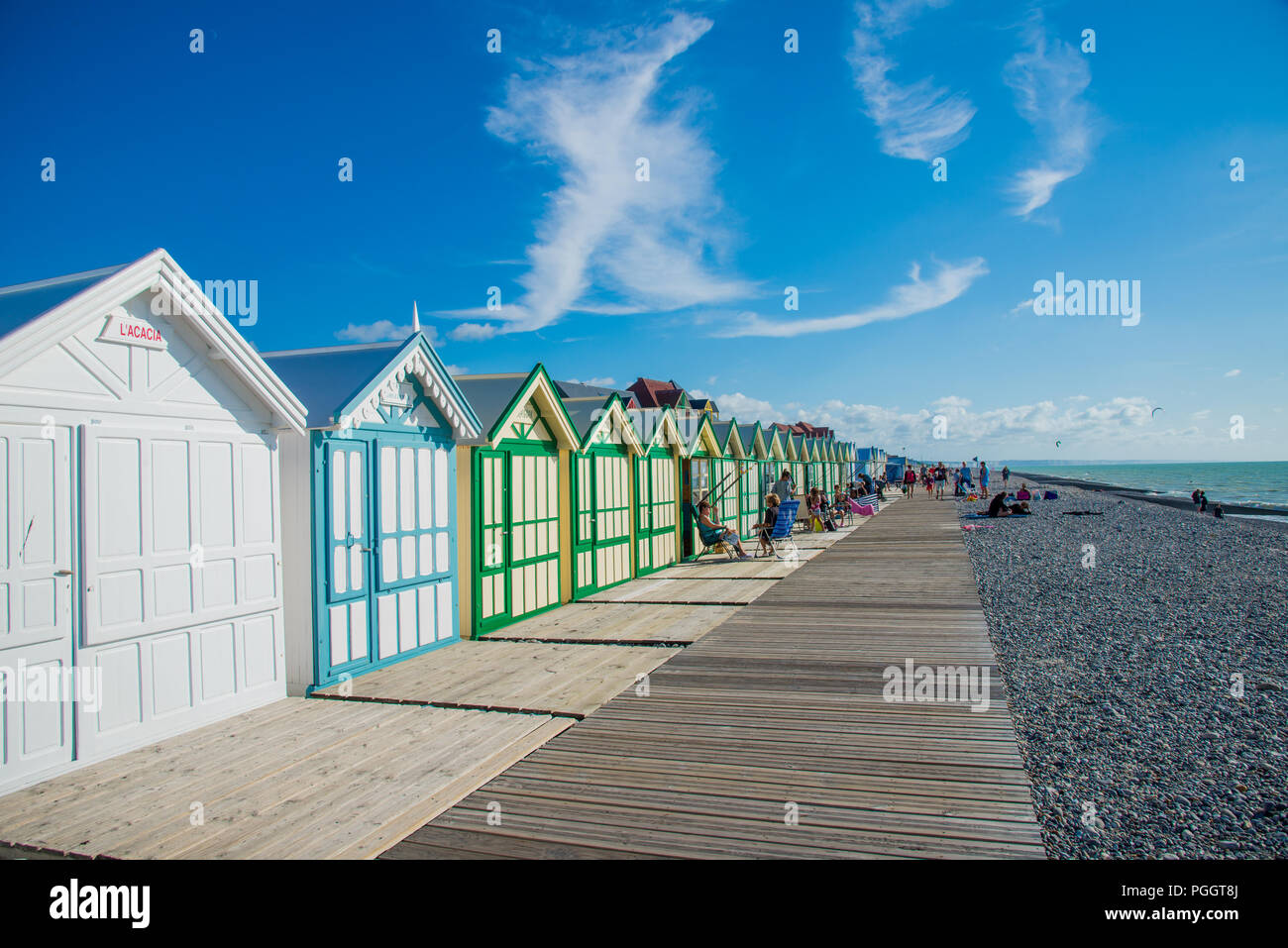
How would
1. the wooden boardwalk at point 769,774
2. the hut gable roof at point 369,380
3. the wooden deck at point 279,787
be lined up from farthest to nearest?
1. the hut gable roof at point 369,380
2. the wooden deck at point 279,787
3. the wooden boardwalk at point 769,774

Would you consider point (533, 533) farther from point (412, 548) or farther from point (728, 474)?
point (728, 474)

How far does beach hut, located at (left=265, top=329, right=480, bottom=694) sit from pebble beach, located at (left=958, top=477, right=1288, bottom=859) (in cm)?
499

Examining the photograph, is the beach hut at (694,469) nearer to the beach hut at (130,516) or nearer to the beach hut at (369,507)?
the beach hut at (369,507)

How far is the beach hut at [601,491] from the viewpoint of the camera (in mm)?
9492

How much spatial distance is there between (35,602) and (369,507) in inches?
95.2

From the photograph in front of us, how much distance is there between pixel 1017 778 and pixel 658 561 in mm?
9014

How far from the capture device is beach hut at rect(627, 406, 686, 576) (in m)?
11.6

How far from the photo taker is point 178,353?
15.7 feet

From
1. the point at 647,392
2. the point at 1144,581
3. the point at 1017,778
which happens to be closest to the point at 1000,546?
the point at 1144,581

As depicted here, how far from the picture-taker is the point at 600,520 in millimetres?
10102

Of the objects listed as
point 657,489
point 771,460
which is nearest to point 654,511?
point 657,489

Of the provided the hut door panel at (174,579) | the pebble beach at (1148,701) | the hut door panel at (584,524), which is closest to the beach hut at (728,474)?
the pebble beach at (1148,701)

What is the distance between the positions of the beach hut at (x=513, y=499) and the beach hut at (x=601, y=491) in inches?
8.1
